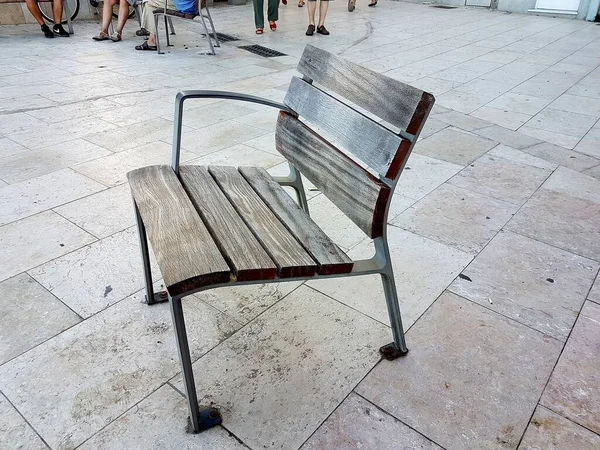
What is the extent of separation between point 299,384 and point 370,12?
1086 cm

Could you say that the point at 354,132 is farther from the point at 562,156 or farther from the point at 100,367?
the point at 562,156

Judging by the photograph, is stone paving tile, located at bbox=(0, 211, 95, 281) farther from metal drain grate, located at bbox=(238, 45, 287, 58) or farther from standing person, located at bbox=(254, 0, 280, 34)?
standing person, located at bbox=(254, 0, 280, 34)

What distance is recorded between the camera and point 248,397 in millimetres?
1516

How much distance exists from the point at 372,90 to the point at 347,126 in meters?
0.16

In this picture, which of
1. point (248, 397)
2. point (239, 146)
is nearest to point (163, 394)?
point (248, 397)

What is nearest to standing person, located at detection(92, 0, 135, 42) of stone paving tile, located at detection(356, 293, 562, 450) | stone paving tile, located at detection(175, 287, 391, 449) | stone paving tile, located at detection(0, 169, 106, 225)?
stone paving tile, located at detection(0, 169, 106, 225)

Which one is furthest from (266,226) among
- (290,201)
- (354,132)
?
(354,132)

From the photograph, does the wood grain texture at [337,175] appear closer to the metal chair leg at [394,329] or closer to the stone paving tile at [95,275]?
the metal chair leg at [394,329]

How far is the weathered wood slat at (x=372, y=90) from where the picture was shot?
1.31 meters

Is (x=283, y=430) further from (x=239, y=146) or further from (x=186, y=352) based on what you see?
(x=239, y=146)

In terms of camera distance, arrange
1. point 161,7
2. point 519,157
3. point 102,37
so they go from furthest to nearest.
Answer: point 102,37 < point 161,7 < point 519,157

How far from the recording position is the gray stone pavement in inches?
56.9

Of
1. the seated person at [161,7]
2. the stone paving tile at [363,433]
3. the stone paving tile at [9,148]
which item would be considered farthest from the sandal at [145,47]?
the stone paving tile at [363,433]

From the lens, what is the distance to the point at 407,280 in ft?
6.92
